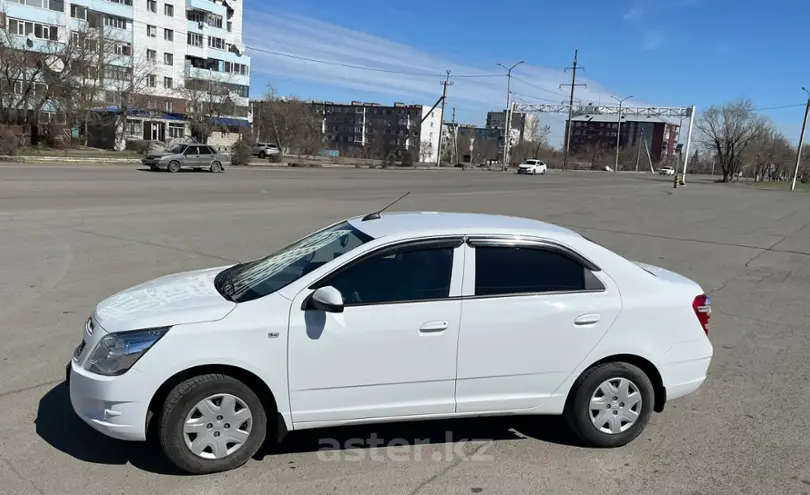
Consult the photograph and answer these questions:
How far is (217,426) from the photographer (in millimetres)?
3484

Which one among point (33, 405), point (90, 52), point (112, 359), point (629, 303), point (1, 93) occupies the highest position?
point (90, 52)

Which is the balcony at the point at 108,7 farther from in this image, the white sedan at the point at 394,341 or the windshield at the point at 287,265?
the white sedan at the point at 394,341

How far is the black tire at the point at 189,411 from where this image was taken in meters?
3.39

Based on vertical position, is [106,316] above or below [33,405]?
above

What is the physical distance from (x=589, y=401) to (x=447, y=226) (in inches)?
57.0

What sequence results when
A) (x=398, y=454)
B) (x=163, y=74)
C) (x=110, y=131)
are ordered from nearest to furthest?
(x=398, y=454), (x=110, y=131), (x=163, y=74)

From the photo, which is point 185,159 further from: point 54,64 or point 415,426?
point 415,426

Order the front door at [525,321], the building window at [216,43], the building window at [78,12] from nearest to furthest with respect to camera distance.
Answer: the front door at [525,321] → the building window at [78,12] → the building window at [216,43]

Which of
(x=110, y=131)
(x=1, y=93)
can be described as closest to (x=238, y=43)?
(x=110, y=131)

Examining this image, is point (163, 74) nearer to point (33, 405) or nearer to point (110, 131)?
point (110, 131)

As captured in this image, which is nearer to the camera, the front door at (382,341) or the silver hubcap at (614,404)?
the front door at (382,341)

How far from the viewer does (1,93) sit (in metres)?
49.3

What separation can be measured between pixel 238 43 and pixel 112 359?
3857 inches

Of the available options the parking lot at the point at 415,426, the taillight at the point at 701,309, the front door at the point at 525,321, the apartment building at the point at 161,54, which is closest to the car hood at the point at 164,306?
the parking lot at the point at 415,426
